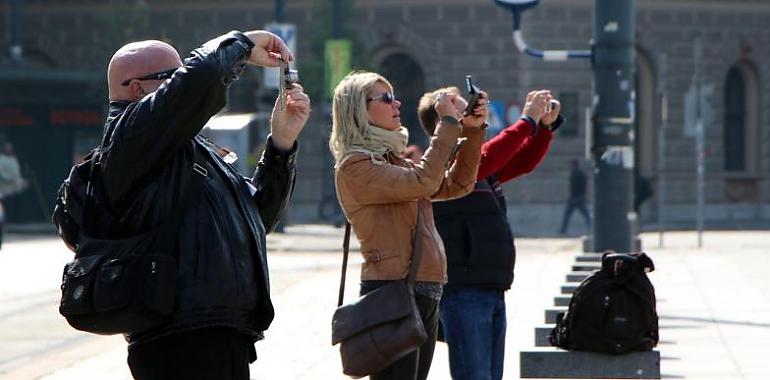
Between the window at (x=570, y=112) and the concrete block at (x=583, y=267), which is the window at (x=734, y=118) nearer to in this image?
the window at (x=570, y=112)

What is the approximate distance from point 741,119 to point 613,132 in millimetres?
27991

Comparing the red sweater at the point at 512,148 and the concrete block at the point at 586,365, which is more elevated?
the red sweater at the point at 512,148

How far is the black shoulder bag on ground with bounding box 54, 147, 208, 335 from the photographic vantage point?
14.0ft

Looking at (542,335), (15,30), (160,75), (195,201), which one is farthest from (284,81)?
(15,30)

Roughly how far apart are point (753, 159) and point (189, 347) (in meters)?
36.9

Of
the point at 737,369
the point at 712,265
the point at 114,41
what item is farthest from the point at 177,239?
the point at 114,41

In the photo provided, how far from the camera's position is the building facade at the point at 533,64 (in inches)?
1459

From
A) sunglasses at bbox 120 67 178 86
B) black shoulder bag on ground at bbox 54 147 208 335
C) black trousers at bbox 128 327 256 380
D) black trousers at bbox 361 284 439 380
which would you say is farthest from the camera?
black trousers at bbox 361 284 439 380

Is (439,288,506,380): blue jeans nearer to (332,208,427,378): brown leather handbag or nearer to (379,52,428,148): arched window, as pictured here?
(332,208,427,378): brown leather handbag

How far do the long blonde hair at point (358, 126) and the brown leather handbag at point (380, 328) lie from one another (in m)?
0.36

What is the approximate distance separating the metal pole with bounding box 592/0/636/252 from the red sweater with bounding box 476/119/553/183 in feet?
17.8

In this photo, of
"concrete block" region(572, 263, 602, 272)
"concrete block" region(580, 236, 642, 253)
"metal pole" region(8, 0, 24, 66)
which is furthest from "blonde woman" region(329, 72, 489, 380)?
"metal pole" region(8, 0, 24, 66)

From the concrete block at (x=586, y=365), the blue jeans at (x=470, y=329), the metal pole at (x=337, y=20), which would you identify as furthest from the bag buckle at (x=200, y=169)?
the metal pole at (x=337, y=20)

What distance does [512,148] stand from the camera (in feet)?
23.5
